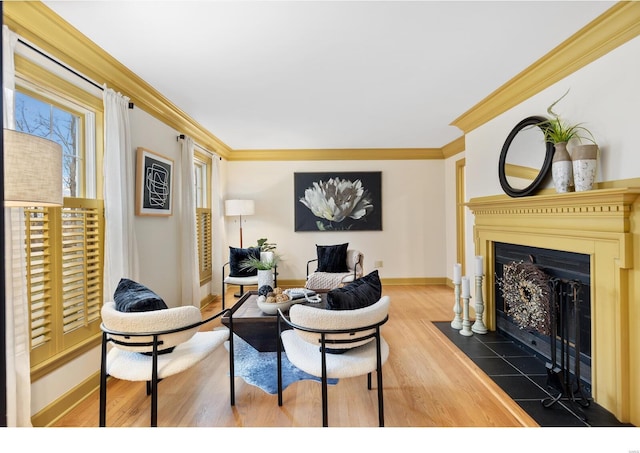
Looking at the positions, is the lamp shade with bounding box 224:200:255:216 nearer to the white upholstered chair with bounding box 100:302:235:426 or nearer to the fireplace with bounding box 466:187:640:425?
the white upholstered chair with bounding box 100:302:235:426

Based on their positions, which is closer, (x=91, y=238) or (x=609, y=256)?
(x=609, y=256)

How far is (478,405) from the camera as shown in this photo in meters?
1.97

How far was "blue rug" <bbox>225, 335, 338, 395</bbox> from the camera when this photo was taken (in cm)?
227

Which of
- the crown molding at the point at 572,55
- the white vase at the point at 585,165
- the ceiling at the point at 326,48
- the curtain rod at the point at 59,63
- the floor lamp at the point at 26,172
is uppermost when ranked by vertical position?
the ceiling at the point at 326,48

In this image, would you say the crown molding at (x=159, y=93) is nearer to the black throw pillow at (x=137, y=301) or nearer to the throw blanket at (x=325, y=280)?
the black throw pillow at (x=137, y=301)

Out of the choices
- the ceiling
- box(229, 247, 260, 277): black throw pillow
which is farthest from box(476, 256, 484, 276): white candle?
box(229, 247, 260, 277): black throw pillow

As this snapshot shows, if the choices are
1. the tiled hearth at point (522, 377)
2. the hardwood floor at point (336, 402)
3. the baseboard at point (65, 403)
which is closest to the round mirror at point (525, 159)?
the tiled hearth at point (522, 377)

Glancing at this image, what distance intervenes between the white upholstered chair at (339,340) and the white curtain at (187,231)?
2.27 meters

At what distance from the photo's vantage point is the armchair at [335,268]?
425cm

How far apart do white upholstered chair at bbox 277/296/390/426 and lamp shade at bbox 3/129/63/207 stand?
116cm
